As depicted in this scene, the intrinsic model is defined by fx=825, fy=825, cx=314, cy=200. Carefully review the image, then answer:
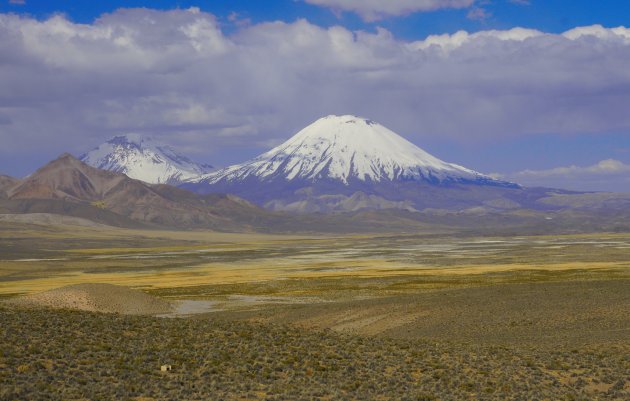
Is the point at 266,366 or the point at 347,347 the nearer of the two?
the point at 266,366

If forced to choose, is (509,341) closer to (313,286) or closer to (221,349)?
(221,349)

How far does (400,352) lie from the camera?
31.7 metres

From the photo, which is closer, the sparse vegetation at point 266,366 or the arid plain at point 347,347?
the sparse vegetation at point 266,366

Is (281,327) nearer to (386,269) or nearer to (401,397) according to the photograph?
(401,397)

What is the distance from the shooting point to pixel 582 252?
136m

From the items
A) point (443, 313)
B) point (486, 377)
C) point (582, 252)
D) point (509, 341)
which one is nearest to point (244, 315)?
point (443, 313)

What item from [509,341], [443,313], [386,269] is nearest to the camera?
[509,341]

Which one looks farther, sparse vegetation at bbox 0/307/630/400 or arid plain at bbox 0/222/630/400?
arid plain at bbox 0/222/630/400

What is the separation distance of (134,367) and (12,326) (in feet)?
22.0

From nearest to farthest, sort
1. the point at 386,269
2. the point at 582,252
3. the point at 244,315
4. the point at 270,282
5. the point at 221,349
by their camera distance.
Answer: the point at 221,349 < the point at 244,315 < the point at 270,282 < the point at 386,269 < the point at 582,252

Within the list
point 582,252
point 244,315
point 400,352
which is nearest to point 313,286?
A: point 244,315

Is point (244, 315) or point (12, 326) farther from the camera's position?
point (244, 315)

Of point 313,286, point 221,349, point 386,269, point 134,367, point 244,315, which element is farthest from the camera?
point 386,269

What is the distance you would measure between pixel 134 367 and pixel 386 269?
75.8 m
